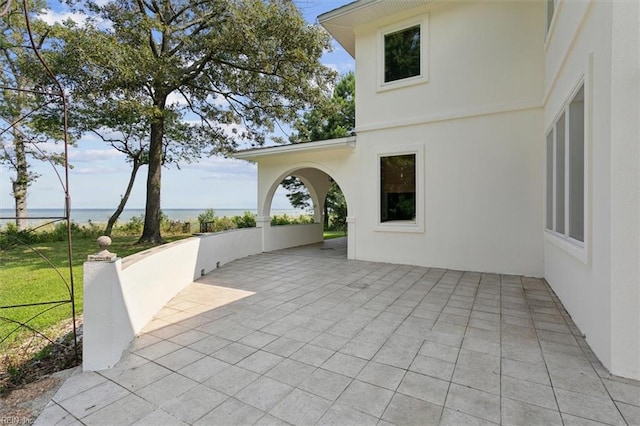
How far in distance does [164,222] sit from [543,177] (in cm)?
1560

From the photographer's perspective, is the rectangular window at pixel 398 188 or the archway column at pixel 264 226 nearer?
the rectangular window at pixel 398 188

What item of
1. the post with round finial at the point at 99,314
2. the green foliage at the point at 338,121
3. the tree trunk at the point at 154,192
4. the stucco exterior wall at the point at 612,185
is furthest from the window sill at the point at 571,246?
the green foliage at the point at 338,121

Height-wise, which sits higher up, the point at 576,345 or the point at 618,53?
the point at 618,53

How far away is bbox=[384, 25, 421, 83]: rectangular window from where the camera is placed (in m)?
7.57

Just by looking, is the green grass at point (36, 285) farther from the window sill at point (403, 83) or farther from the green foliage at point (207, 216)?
the window sill at point (403, 83)

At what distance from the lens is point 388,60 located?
795 cm

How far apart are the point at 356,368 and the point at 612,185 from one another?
284cm

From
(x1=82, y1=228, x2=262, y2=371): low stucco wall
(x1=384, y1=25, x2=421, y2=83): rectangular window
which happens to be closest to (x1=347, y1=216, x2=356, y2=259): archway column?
(x1=384, y1=25, x2=421, y2=83): rectangular window

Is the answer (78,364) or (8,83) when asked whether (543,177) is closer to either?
(78,364)

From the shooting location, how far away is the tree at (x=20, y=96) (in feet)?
28.7

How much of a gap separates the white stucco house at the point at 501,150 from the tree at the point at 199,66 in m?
1.74

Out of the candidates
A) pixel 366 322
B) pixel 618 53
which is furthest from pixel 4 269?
pixel 618 53

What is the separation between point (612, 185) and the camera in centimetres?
271

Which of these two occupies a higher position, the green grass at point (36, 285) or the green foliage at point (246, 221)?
the green foliage at point (246, 221)
